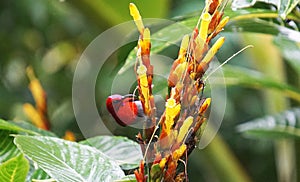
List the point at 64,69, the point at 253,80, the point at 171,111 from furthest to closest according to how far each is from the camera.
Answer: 1. the point at 64,69
2. the point at 253,80
3. the point at 171,111

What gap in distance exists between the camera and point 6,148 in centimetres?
61

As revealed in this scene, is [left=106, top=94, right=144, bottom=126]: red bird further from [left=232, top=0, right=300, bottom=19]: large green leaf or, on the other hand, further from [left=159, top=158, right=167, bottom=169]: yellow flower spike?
[left=232, top=0, right=300, bottom=19]: large green leaf

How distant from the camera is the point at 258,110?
1951mm

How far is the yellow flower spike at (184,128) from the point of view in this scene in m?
0.41

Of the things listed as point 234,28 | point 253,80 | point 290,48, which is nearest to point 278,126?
point 253,80

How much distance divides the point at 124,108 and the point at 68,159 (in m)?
0.07

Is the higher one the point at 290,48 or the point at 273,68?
the point at 290,48

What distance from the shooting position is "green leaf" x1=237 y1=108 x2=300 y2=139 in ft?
3.20

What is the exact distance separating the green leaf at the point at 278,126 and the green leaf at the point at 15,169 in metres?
0.59

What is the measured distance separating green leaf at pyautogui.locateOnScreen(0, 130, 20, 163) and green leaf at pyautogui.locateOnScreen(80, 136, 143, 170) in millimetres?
71

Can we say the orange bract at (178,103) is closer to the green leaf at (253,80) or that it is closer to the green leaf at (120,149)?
the green leaf at (120,149)

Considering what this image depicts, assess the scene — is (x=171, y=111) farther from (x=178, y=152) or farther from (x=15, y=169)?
(x=15, y=169)

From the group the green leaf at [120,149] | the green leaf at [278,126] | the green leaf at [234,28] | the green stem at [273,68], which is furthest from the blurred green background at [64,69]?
the green leaf at [120,149]

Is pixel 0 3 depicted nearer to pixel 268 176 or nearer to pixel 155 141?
pixel 268 176
